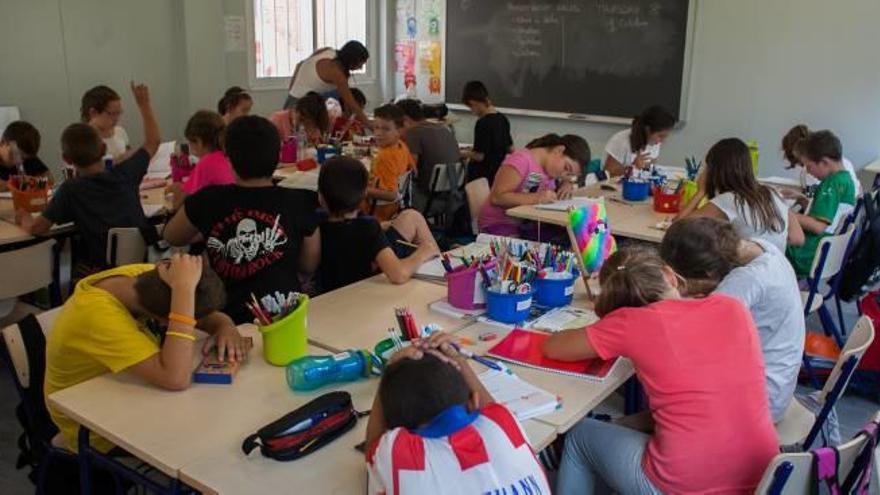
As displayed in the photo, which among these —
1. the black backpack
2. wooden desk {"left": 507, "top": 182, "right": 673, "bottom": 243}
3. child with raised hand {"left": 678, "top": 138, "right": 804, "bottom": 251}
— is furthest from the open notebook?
the black backpack

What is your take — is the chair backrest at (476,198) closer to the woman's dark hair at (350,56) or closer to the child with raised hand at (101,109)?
the child with raised hand at (101,109)

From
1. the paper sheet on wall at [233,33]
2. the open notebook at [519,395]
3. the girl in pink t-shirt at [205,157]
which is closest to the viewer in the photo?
the open notebook at [519,395]

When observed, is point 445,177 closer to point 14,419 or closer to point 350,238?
point 350,238

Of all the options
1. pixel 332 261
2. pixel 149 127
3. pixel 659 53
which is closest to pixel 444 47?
pixel 659 53

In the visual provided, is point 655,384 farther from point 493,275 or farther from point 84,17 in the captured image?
point 84,17

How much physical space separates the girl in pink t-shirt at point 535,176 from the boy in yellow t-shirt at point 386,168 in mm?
721

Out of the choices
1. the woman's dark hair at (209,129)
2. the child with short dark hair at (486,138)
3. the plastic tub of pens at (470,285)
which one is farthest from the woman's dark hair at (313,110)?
the plastic tub of pens at (470,285)

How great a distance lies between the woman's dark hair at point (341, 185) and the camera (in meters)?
2.81

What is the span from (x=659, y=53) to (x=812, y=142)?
279 cm

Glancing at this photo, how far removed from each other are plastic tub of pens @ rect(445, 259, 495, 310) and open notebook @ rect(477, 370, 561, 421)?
0.49 meters

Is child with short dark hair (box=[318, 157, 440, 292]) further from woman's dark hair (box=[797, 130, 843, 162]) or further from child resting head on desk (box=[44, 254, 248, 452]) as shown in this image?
woman's dark hair (box=[797, 130, 843, 162])

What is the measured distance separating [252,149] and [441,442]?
1.55m

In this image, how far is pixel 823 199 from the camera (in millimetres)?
4027

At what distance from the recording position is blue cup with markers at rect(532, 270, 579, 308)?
8.38 ft
